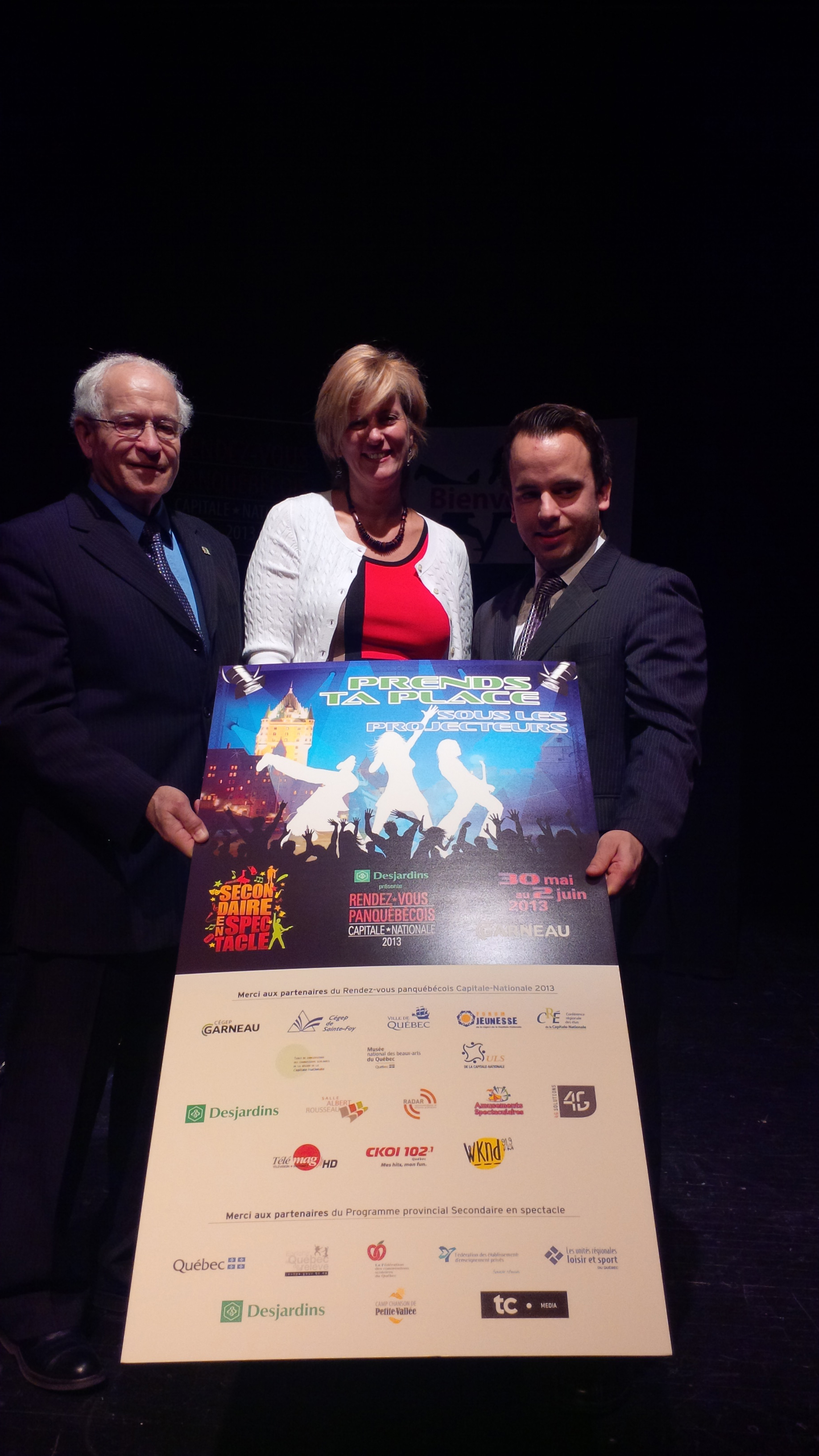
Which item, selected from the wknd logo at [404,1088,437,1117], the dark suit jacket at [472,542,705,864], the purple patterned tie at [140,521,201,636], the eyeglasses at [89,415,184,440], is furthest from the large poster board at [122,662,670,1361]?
the eyeglasses at [89,415,184,440]

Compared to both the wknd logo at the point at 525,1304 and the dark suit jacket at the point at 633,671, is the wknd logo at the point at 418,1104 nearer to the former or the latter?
the wknd logo at the point at 525,1304

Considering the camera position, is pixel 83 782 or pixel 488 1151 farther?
pixel 83 782

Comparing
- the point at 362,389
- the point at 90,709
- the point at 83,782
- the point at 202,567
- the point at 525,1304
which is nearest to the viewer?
the point at 525,1304

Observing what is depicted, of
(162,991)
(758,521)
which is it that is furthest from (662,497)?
(162,991)

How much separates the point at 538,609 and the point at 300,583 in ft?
1.65

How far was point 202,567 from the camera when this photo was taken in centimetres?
196

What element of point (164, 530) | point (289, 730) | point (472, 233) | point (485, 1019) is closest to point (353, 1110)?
point (485, 1019)

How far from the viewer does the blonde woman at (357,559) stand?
6.02 feet

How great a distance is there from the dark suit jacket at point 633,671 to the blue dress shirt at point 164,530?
0.76 metres

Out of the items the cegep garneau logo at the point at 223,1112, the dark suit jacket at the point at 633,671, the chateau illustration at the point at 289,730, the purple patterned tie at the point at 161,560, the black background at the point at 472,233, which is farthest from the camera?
the black background at the point at 472,233

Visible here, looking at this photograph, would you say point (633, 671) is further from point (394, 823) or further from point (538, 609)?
point (394, 823)

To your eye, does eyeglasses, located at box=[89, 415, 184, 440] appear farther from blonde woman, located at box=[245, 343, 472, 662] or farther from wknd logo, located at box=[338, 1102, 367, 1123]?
wknd logo, located at box=[338, 1102, 367, 1123]

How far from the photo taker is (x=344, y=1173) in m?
1.16

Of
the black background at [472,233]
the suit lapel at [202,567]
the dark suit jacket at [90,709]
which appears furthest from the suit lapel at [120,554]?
the black background at [472,233]
